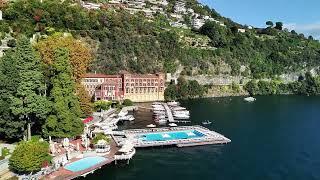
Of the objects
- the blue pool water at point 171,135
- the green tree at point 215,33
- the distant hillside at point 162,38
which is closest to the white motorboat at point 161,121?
the blue pool water at point 171,135

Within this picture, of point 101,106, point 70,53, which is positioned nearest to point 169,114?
point 101,106

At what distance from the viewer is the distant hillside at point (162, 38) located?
107938 millimetres

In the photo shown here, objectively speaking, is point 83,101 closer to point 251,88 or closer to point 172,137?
point 172,137

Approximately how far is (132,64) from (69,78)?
208ft

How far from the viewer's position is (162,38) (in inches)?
4934

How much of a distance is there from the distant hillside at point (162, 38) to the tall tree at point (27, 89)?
50.8m

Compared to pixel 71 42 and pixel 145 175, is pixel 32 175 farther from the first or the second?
pixel 71 42

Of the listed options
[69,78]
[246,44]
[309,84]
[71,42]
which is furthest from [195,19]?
[69,78]

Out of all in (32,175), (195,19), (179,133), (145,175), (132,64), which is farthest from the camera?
(195,19)

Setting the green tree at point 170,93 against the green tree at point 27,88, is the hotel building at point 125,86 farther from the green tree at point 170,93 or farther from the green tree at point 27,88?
the green tree at point 27,88

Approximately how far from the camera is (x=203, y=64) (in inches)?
5118

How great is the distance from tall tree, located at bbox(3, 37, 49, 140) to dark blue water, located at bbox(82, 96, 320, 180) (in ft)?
31.8

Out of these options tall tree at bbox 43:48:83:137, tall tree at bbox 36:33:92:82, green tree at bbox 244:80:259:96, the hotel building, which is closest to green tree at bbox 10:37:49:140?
tall tree at bbox 43:48:83:137

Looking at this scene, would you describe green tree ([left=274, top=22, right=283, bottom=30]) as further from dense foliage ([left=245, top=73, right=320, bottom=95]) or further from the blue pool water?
the blue pool water
